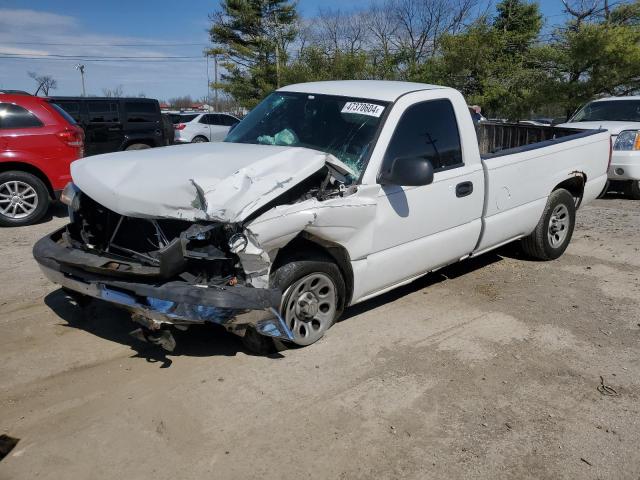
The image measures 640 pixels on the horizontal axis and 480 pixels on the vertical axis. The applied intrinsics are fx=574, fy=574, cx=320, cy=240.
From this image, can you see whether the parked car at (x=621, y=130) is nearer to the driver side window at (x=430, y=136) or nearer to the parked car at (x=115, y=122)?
the driver side window at (x=430, y=136)

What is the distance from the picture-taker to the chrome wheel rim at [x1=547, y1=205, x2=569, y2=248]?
6.23 m

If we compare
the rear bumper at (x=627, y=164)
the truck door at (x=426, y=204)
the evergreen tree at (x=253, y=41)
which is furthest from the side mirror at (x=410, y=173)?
the evergreen tree at (x=253, y=41)

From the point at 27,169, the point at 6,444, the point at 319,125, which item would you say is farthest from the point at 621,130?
the point at 6,444

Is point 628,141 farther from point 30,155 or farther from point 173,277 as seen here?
point 30,155

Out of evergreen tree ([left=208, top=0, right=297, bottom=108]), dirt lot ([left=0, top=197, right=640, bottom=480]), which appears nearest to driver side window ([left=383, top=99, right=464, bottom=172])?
dirt lot ([left=0, top=197, right=640, bottom=480])

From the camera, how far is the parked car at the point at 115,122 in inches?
539

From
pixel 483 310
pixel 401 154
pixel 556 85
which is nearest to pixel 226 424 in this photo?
pixel 401 154

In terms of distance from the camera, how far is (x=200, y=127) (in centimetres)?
2177

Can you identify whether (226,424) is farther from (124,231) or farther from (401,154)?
(401,154)

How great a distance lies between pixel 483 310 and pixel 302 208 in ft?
7.10

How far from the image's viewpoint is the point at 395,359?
401cm

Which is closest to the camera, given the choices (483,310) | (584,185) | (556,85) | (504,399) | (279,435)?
(279,435)

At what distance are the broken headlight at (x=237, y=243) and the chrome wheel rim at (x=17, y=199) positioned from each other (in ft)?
19.4

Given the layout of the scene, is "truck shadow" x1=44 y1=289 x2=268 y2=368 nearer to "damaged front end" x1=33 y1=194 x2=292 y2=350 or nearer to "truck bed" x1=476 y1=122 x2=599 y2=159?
"damaged front end" x1=33 y1=194 x2=292 y2=350
